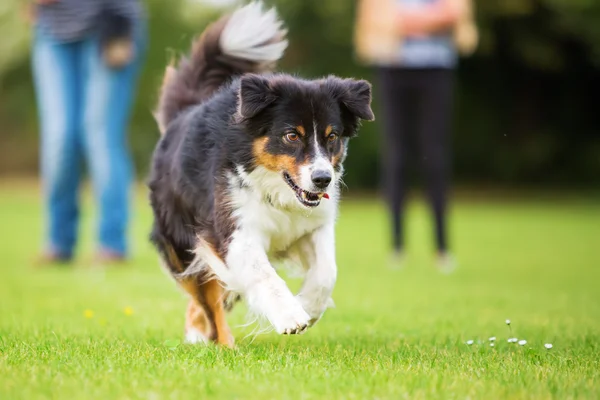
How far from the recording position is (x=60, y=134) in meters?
8.53

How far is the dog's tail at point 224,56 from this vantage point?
17.3ft

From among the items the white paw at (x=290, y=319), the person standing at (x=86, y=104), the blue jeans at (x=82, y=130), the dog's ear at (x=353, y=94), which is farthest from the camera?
the blue jeans at (x=82, y=130)

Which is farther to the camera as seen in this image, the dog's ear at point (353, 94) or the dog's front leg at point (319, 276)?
the dog's ear at point (353, 94)

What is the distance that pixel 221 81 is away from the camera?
213 inches

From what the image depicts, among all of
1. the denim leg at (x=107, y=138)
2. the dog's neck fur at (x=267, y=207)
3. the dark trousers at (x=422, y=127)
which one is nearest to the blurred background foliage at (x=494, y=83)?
the dark trousers at (x=422, y=127)

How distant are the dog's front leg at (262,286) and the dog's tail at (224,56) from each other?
1319 mm

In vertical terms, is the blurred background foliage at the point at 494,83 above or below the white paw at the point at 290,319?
above

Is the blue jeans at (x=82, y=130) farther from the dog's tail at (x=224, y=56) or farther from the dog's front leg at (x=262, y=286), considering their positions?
the dog's front leg at (x=262, y=286)

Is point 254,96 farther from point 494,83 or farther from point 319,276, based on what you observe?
point 494,83

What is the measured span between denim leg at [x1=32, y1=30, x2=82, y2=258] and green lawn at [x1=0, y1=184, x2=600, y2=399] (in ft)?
1.51

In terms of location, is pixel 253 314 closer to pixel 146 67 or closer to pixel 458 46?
pixel 458 46

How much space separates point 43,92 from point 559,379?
6381 mm

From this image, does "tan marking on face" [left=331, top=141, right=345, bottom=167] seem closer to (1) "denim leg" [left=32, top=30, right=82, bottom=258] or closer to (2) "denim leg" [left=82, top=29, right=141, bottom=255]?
(2) "denim leg" [left=82, top=29, right=141, bottom=255]

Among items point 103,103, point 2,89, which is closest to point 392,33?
point 103,103
